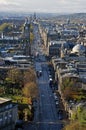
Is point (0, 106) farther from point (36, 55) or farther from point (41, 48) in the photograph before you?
point (41, 48)

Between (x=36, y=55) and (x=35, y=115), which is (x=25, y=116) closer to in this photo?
(x=35, y=115)

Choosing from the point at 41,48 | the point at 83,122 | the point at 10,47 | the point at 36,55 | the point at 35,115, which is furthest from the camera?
the point at 41,48

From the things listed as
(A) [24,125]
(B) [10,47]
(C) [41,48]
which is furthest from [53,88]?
(C) [41,48]

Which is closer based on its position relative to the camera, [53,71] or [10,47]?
[53,71]

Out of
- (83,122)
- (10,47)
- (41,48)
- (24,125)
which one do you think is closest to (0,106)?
(24,125)

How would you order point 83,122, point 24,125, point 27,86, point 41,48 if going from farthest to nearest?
point 41,48 < point 27,86 < point 24,125 < point 83,122

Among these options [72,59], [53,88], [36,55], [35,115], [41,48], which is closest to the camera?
[35,115]

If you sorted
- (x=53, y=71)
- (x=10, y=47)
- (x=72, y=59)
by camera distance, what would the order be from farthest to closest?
(x=10, y=47) → (x=72, y=59) → (x=53, y=71)

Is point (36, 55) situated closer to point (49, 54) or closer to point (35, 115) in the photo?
point (49, 54)

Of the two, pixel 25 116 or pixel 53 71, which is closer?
pixel 25 116
